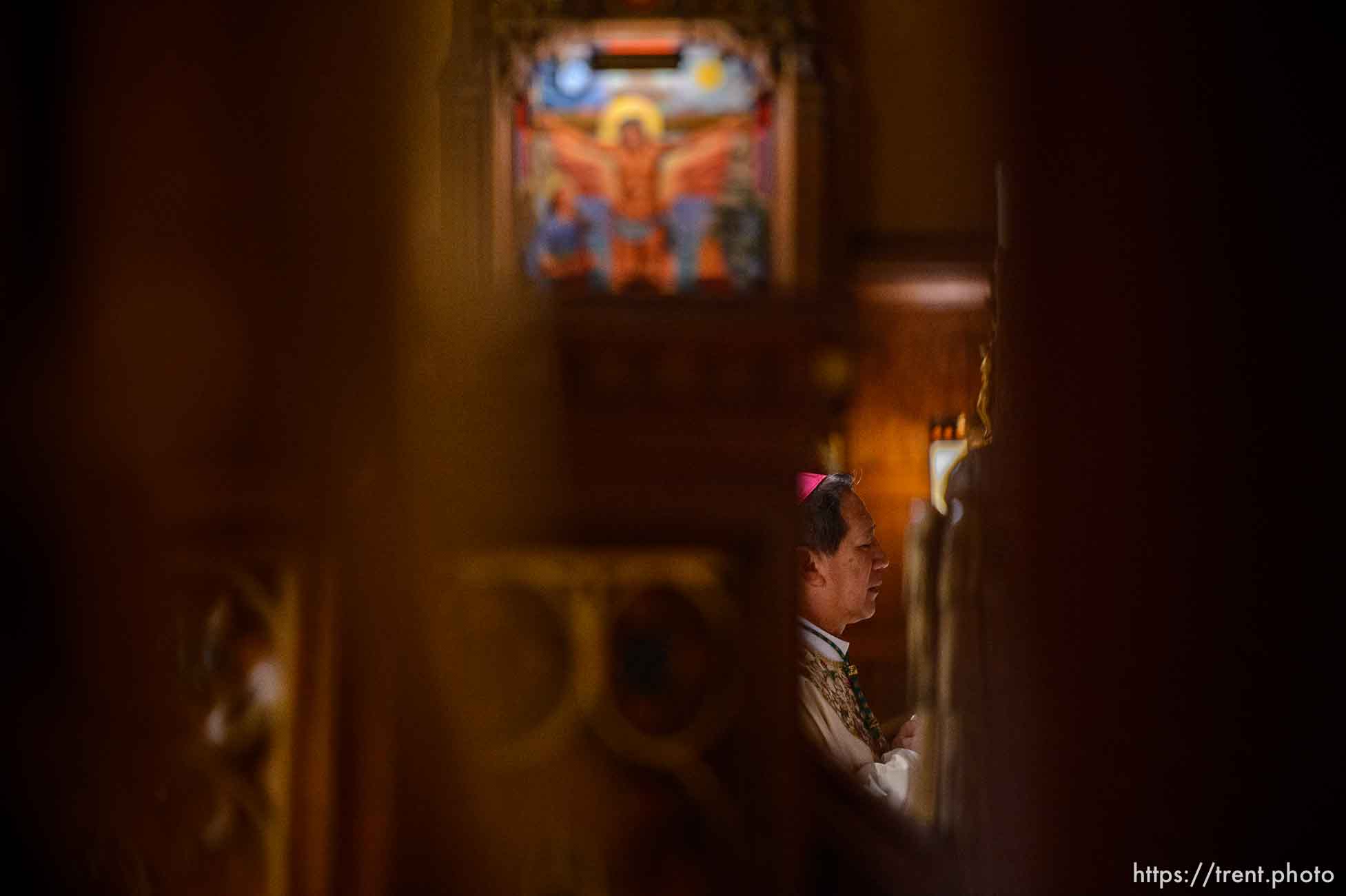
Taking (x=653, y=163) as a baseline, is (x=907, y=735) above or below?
below

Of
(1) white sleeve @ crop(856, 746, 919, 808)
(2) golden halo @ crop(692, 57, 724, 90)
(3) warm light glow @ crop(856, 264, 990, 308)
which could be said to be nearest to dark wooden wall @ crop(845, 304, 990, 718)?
(3) warm light glow @ crop(856, 264, 990, 308)

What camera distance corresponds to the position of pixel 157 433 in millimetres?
736

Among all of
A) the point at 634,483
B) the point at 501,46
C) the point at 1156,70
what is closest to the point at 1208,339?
the point at 1156,70

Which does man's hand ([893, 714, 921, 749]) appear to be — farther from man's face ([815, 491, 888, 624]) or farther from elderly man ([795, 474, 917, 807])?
man's face ([815, 491, 888, 624])

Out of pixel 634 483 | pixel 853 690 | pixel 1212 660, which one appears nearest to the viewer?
pixel 1212 660

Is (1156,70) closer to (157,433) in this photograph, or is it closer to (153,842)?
(157,433)

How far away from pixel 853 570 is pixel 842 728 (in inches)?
7.2

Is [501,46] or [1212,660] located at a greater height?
[501,46]

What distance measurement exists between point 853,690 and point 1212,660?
Answer: 0.40 m

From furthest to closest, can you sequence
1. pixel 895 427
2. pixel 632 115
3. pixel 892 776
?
pixel 895 427
pixel 632 115
pixel 892 776

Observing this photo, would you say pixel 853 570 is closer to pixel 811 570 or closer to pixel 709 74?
pixel 811 570

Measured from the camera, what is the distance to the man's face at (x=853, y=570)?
108 cm

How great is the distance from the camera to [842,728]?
0.97 metres

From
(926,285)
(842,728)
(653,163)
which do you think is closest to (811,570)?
(842,728)
